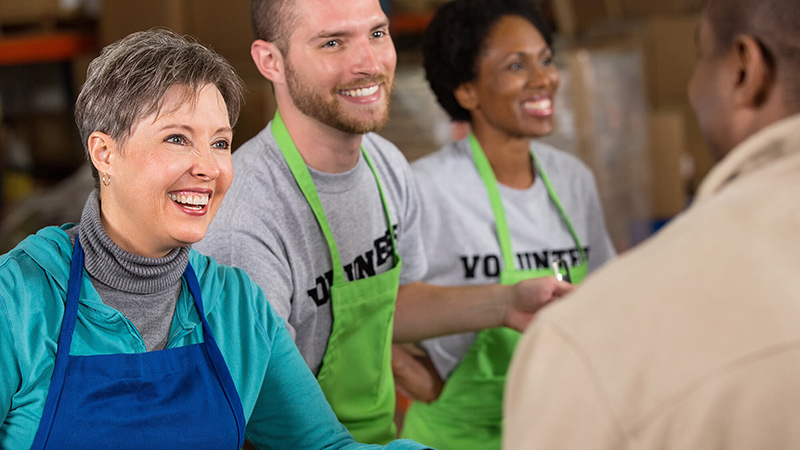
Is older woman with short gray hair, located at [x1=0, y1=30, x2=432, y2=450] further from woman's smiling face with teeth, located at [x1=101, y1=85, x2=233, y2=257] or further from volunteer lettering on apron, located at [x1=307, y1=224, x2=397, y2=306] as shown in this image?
volunteer lettering on apron, located at [x1=307, y1=224, x2=397, y2=306]

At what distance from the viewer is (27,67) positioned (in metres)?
5.16

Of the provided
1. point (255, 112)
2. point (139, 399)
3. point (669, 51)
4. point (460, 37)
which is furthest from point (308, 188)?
point (669, 51)

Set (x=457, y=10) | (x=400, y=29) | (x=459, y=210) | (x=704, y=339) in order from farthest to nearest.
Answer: (x=400, y=29) < (x=457, y=10) < (x=459, y=210) < (x=704, y=339)

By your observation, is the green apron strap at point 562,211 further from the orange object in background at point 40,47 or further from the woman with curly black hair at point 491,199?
the orange object in background at point 40,47

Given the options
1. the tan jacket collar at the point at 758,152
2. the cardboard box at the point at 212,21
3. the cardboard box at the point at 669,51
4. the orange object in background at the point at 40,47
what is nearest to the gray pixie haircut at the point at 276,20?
the tan jacket collar at the point at 758,152

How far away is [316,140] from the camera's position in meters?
1.79

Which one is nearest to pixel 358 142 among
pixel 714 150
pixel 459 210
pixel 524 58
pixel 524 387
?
pixel 459 210

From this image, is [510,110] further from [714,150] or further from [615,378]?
[615,378]

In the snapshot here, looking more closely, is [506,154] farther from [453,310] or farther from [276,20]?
[276,20]

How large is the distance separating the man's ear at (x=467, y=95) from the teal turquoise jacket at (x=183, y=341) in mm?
1063

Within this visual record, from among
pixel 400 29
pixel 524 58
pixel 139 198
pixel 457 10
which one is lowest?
pixel 139 198

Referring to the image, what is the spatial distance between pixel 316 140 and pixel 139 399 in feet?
2.25

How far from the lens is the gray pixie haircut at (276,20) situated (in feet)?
5.65

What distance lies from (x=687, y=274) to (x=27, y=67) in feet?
16.7
